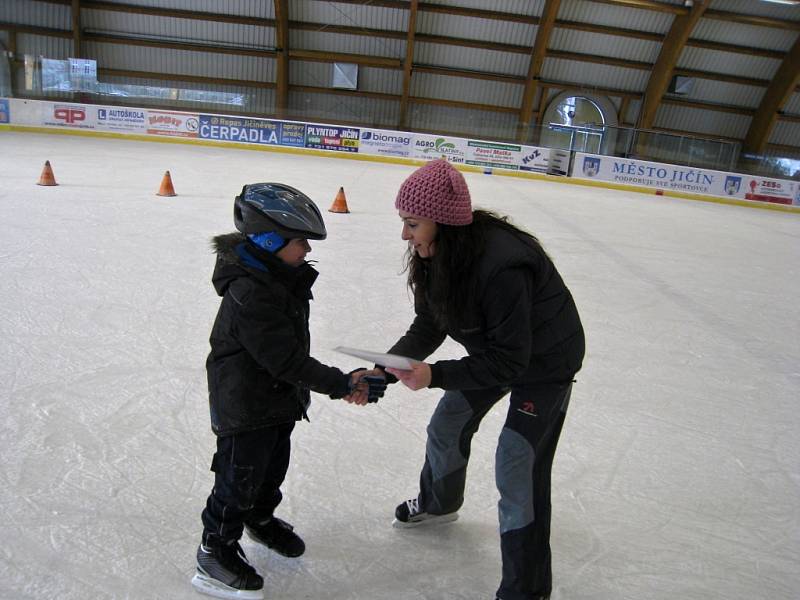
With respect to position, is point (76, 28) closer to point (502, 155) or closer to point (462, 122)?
point (462, 122)

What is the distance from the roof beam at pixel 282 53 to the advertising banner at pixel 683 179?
30.8ft

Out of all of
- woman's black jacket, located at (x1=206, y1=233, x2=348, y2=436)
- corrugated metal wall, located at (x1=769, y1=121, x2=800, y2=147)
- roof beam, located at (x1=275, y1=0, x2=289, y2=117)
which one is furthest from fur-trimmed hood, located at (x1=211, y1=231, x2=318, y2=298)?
corrugated metal wall, located at (x1=769, y1=121, x2=800, y2=147)

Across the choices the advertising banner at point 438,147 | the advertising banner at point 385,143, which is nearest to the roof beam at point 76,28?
the advertising banner at point 385,143

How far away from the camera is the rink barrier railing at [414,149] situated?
52.6 ft

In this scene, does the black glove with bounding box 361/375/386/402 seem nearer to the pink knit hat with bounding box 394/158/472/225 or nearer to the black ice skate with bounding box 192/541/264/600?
the pink knit hat with bounding box 394/158/472/225

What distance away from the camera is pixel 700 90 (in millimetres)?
21422

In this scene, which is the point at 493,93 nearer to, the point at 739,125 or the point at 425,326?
the point at 739,125

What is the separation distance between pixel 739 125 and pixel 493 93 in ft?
28.0

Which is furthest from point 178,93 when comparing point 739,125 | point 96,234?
point 739,125

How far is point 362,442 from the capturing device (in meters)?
2.80

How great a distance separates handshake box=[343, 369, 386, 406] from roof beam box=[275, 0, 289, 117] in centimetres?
1887

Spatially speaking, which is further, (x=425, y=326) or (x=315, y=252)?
(x=315, y=252)

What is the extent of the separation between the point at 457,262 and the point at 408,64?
65.4 feet

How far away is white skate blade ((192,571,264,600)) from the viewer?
6.07 ft
